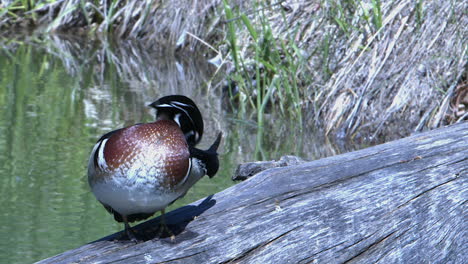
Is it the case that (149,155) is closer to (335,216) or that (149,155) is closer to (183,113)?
(183,113)

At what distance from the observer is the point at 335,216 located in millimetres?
2143

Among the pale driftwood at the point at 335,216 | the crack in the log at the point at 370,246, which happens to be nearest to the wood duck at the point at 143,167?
the pale driftwood at the point at 335,216

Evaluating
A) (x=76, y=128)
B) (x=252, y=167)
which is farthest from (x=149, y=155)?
(x=76, y=128)

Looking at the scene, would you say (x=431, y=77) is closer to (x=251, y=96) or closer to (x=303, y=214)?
(x=251, y=96)

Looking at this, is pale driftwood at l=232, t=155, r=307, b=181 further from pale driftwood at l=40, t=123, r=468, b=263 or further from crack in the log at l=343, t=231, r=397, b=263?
crack in the log at l=343, t=231, r=397, b=263

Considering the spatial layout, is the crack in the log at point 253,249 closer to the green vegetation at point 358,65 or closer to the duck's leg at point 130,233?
the duck's leg at point 130,233

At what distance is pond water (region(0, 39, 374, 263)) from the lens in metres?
3.43

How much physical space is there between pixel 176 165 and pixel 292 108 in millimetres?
3475

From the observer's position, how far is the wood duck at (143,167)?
179 cm

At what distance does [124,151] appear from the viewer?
5.96 feet

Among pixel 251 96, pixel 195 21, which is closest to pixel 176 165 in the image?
pixel 251 96

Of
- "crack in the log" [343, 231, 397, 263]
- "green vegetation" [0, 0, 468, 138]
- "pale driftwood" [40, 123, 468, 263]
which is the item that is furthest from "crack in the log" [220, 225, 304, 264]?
"green vegetation" [0, 0, 468, 138]

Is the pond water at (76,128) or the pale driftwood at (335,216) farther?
the pond water at (76,128)

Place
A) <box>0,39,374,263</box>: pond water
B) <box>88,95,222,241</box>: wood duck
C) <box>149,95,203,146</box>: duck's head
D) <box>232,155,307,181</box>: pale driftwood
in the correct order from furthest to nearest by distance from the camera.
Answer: <box>0,39,374,263</box>: pond water < <box>232,155,307,181</box>: pale driftwood < <box>149,95,203,146</box>: duck's head < <box>88,95,222,241</box>: wood duck
